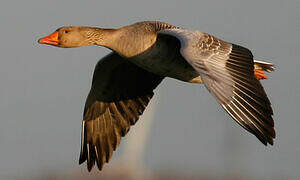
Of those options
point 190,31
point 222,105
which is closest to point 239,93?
point 222,105

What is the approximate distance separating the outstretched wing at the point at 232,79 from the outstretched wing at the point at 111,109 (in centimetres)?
247

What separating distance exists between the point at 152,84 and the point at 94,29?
2.13m

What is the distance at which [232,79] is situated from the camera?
11.7m

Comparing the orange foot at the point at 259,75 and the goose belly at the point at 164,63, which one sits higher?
the goose belly at the point at 164,63

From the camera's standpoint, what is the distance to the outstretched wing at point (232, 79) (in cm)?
1121

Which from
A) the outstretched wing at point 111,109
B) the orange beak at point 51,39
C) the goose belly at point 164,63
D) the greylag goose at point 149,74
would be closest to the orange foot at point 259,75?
the greylag goose at point 149,74

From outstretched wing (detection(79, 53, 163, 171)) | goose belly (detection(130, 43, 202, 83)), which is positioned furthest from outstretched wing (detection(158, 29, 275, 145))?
outstretched wing (detection(79, 53, 163, 171))

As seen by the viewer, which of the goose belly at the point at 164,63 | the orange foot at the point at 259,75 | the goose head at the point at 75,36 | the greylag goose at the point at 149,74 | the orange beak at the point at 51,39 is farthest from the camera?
the orange foot at the point at 259,75

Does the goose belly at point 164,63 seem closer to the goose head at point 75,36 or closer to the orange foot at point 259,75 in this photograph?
the goose head at point 75,36

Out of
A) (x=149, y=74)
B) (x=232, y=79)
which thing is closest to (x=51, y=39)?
(x=149, y=74)

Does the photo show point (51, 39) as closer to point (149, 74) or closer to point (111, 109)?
point (111, 109)

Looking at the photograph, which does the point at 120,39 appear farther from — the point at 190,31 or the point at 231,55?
the point at 231,55

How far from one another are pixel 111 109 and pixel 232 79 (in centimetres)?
395

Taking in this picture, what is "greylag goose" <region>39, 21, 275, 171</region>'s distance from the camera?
11367mm
